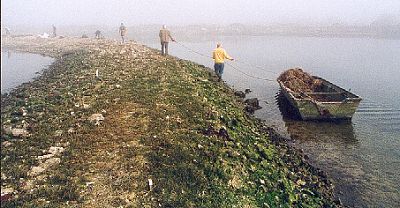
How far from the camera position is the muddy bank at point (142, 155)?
9203 mm

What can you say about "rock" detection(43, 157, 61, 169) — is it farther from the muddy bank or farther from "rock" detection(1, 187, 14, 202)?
"rock" detection(1, 187, 14, 202)

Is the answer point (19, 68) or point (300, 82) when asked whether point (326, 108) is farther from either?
point (19, 68)

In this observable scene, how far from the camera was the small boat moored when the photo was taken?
2023cm

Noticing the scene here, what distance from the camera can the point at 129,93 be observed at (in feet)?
56.7

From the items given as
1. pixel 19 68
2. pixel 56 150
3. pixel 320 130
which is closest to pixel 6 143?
pixel 56 150

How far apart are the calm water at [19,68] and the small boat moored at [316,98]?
20.3 m

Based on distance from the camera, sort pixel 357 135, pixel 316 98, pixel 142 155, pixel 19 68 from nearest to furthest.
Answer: pixel 142 155 → pixel 357 135 → pixel 316 98 → pixel 19 68

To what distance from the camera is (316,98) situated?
2325cm

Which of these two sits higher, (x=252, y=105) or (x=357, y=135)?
(x=252, y=105)

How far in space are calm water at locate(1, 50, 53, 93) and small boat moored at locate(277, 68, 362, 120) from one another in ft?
66.4

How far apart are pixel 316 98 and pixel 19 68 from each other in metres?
30.3

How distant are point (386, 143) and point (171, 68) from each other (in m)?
14.3

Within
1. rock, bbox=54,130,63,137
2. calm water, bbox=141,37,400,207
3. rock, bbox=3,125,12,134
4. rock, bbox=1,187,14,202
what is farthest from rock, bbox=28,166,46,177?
calm water, bbox=141,37,400,207

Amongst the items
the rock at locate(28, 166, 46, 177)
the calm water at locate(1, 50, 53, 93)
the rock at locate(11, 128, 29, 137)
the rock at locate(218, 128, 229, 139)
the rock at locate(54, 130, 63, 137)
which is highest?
the rock at locate(11, 128, 29, 137)
